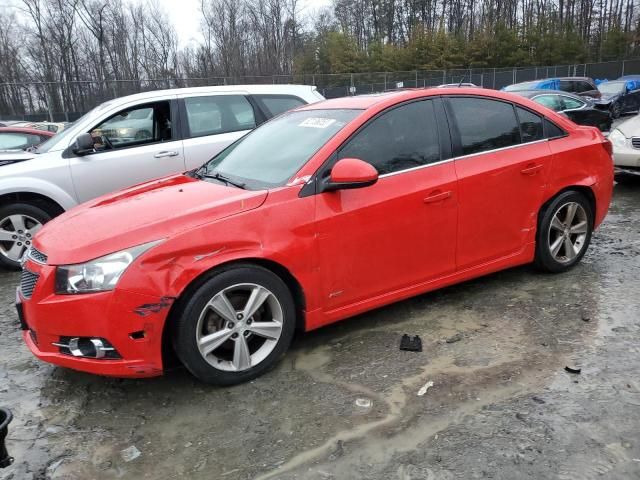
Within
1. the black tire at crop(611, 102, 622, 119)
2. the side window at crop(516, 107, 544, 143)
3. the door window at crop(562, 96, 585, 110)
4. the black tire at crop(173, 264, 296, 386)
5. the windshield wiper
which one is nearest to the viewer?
the black tire at crop(173, 264, 296, 386)

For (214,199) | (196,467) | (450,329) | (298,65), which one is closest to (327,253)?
(214,199)

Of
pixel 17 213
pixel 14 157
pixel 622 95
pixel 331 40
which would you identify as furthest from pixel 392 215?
pixel 331 40

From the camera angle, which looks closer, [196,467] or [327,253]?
[196,467]

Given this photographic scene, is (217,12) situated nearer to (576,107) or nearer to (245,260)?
(576,107)

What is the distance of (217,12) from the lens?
183ft

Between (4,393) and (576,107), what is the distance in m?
13.4

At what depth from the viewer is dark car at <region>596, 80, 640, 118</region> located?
Result: 2086 cm

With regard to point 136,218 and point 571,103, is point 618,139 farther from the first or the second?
point 136,218

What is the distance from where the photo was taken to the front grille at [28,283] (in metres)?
2.95

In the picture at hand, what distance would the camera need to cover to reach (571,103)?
12867 mm

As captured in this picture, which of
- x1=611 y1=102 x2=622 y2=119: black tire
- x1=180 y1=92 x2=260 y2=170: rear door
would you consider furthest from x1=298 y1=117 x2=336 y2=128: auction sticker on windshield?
x1=611 y1=102 x2=622 y2=119: black tire

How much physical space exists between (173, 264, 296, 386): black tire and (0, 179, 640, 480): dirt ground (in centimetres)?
10

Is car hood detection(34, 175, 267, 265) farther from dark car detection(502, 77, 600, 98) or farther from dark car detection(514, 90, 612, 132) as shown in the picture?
dark car detection(502, 77, 600, 98)

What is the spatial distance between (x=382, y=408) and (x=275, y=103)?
4.70 m
